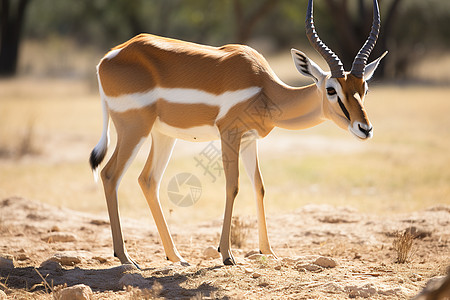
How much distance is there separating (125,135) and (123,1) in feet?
103

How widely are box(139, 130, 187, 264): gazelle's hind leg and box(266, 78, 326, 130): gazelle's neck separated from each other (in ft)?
4.47

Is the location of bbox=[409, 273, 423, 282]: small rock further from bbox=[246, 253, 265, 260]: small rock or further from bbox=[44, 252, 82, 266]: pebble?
bbox=[44, 252, 82, 266]: pebble

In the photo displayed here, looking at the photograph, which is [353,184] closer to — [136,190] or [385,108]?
[136,190]

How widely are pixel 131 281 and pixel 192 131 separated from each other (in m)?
1.72

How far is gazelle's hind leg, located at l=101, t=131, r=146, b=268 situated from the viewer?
604 centimetres

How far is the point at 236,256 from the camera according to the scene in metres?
6.67

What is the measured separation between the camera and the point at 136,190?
11.2m

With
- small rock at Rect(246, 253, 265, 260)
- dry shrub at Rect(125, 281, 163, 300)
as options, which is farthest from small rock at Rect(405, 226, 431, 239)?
dry shrub at Rect(125, 281, 163, 300)

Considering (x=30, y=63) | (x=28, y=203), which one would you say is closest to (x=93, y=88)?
(x=30, y=63)

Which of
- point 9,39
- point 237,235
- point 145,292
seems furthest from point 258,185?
point 9,39

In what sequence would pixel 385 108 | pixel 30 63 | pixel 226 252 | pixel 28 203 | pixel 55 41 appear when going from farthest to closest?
pixel 55 41 → pixel 30 63 → pixel 385 108 → pixel 28 203 → pixel 226 252

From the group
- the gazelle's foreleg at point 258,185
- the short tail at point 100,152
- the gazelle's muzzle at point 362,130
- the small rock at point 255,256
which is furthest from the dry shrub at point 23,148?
the gazelle's muzzle at point 362,130

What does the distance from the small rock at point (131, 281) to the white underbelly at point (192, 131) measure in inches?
63.5

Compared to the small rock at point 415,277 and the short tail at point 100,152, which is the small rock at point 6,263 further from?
the small rock at point 415,277
